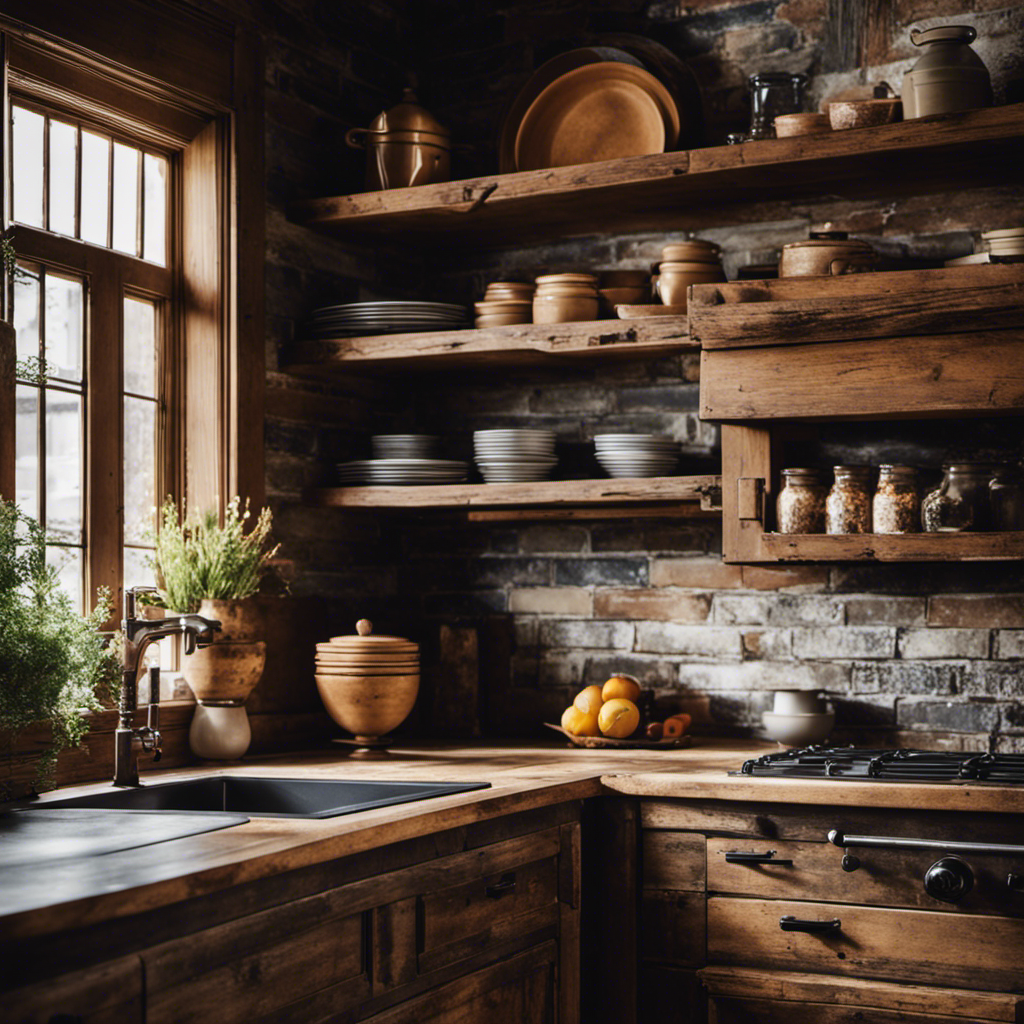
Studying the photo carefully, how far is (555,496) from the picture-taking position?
11.1ft

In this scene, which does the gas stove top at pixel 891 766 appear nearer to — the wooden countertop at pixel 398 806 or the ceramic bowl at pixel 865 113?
the wooden countertop at pixel 398 806

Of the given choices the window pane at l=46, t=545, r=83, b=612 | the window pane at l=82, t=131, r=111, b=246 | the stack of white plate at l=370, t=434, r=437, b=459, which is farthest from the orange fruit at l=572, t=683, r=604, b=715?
the window pane at l=82, t=131, r=111, b=246

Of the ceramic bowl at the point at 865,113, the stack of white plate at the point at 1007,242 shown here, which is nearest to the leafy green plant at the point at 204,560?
the ceramic bowl at the point at 865,113

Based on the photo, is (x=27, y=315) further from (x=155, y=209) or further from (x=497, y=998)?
(x=497, y=998)

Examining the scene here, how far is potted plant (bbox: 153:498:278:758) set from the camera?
3084 mm

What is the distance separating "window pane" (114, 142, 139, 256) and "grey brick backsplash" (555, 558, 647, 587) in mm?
1416

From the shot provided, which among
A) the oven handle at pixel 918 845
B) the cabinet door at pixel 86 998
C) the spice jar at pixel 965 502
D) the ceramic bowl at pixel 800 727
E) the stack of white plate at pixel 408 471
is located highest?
the stack of white plate at pixel 408 471

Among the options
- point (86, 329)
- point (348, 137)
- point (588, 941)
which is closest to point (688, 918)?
point (588, 941)

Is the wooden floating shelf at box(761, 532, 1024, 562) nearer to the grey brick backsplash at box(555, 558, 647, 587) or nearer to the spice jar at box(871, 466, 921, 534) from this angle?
the spice jar at box(871, 466, 921, 534)

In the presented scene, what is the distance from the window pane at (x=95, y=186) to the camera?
3.09 meters

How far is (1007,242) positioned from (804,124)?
1.79ft

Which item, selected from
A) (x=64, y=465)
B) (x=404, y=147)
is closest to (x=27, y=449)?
(x=64, y=465)

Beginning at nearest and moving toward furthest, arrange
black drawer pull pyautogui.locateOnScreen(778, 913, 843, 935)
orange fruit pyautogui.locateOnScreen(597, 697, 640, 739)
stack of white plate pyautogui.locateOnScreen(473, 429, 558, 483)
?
1. black drawer pull pyautogui.locateOnScreen(778, 913, 843, 935)
2. orange fruit pyautogui.locateOnScreen(597, 697, 640, 739)
3. stack of white plate pyautogui.locateOnScreen(473, 429, 558, 483)

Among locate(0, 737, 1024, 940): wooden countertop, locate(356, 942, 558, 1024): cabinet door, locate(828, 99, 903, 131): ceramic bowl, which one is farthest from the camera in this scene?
locate(828, 99, 903, 131): ceramic bowl
